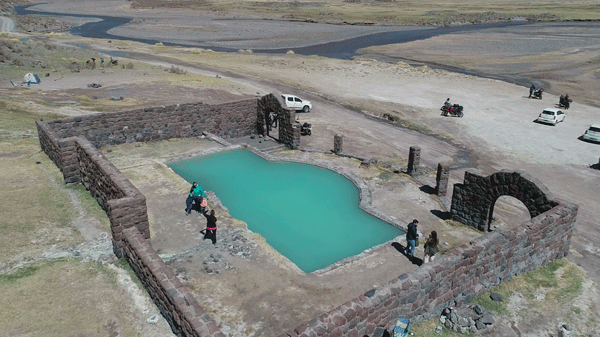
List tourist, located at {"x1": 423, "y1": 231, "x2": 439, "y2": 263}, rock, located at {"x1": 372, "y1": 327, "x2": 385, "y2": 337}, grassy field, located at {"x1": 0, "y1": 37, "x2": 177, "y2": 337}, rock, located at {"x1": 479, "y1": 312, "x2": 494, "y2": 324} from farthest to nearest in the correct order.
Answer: tourist, located at {"x1": 423, "y1": 231, "x2": 439, "y2": 263} < rock, located at {"x1": 479, "y1": 312, "x2": 494, "y2": 324} < grassy field, located at {"x1": 0, "y1": 37, "x2": 177, "y2": 337} < rock, located at {"x1": 372, "y1": 327, "x2": 385, "y2": 337}

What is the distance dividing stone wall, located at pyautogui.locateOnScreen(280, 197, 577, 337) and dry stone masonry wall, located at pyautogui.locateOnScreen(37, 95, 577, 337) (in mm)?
26

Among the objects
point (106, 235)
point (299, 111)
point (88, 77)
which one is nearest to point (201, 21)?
point (88, 77)

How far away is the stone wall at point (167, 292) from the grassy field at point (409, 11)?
126972mm

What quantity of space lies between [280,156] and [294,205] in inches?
290

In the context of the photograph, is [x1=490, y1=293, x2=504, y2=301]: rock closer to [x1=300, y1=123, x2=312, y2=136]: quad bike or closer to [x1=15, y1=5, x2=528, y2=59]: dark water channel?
[x1=300, y1=123, x2=312, y2=136]: quad bike

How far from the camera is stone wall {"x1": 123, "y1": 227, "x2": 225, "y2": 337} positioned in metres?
11.2

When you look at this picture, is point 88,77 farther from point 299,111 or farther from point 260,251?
point 260,251

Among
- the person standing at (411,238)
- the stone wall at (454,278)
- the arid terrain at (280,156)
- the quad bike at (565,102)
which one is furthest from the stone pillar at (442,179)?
the quad bike at (565,102)

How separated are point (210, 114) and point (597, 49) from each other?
277ft

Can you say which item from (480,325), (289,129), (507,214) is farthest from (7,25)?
(480,325)

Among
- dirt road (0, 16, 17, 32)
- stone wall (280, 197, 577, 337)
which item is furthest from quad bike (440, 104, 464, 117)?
dirt road (0, 16, 17, 32)

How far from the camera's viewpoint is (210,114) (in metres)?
34.0

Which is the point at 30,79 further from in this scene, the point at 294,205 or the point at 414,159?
the point at 414,159

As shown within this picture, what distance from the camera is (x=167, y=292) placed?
40.7ft
